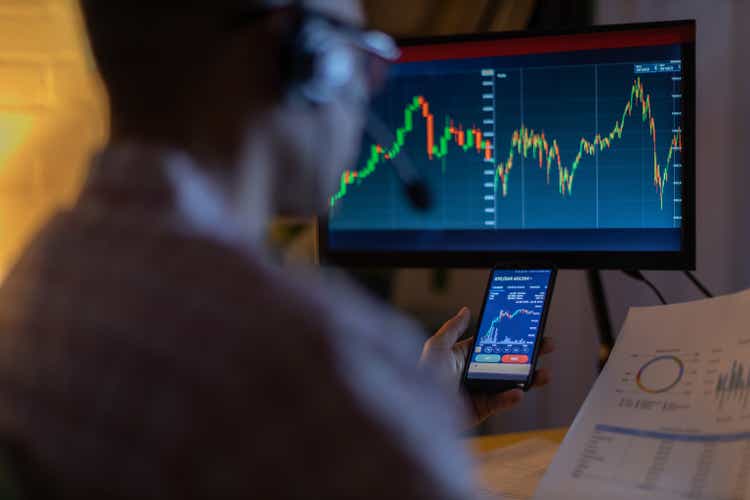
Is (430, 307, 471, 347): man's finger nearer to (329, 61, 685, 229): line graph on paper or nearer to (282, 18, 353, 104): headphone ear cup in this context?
(329, 61, 685, 229): line graph on paper

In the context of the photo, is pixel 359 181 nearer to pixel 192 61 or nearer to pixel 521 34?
pixel 521 34

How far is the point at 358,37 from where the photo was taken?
56cm

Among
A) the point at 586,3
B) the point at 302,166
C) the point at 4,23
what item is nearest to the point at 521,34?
the point at 586,3

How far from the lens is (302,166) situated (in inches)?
21.5

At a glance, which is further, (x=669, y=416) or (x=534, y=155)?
(x=534, y=155)

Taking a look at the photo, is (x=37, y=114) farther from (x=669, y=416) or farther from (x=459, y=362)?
(x=669, y=416)

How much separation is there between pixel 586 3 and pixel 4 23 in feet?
3.27

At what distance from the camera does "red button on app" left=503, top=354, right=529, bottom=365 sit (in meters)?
0.98

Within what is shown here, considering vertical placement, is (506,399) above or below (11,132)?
below

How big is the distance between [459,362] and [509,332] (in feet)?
0.26

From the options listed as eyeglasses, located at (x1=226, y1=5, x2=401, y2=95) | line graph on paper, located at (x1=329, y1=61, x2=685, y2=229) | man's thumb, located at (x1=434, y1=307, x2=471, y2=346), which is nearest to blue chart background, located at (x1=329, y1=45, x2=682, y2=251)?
line graph on paper, located at (x1=329, y1=61, x2=685, y2=229)

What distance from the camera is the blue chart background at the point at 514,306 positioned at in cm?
100

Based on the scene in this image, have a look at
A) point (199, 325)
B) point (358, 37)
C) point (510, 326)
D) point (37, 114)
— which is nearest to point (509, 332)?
point (510, 326)

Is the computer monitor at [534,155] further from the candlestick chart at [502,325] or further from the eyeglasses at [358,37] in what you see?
the eyeglasses at [358,37]
